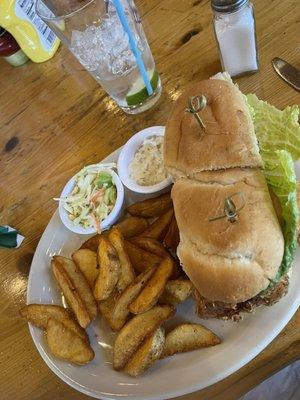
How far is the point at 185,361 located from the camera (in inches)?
54.7

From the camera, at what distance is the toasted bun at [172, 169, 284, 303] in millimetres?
1119

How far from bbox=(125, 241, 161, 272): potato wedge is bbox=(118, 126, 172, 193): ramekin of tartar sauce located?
191 millimetres

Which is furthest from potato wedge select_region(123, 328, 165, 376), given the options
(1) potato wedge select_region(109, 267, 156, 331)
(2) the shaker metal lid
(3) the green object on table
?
(2) the shaker metal lid

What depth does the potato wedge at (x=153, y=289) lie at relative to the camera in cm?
133

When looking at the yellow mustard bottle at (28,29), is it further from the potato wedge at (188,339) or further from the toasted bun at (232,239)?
the potato wedge at (188,339)

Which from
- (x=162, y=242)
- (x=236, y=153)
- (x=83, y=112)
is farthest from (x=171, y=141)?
(x=83, y=112)

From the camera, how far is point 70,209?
5.37 ft

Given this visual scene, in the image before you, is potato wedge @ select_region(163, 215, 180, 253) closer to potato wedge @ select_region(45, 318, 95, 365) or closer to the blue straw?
potato wedge @ select_region(45, 318, 95, 365)

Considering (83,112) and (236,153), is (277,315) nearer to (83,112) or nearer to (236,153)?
(236,153)

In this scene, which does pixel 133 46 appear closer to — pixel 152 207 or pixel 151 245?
pixel 152 207

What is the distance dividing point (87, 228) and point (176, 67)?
0.72 meters

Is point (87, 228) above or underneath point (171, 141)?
underneath

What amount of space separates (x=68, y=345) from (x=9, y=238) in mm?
551

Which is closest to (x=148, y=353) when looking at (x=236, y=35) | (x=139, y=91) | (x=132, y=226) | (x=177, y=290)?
(x=177, y=290)
